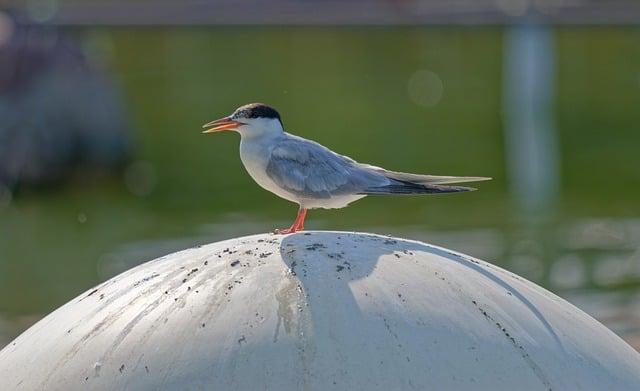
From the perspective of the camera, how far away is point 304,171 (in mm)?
6273

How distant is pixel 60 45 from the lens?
80.6 ft

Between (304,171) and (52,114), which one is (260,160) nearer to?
(304,171)

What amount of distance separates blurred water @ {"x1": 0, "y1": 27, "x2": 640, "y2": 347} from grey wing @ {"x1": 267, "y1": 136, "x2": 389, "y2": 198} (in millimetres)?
5687

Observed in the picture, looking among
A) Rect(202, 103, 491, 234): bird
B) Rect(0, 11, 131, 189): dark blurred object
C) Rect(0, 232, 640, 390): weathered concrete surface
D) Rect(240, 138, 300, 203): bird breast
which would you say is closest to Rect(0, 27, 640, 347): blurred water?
Rect(0, 11, 131, 189): dark blurred object

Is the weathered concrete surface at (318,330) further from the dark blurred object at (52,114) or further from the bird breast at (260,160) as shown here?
the dark blurred object at (52,114)

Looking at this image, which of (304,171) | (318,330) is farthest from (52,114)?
(318,330)

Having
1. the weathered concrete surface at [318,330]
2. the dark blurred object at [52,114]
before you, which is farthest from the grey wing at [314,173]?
the dark blurred object at [52,114]

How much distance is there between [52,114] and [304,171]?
696 inches

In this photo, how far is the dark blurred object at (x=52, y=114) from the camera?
22672 millimetres

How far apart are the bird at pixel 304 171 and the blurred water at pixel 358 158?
5681mm

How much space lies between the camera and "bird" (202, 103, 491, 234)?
20.5 ft

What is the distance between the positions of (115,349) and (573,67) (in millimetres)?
40369

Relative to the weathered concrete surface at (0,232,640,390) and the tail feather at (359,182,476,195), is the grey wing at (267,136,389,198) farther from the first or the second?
the weathered concrete surface at (0,232,640,390)

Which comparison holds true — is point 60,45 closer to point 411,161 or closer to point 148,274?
point 411,161
